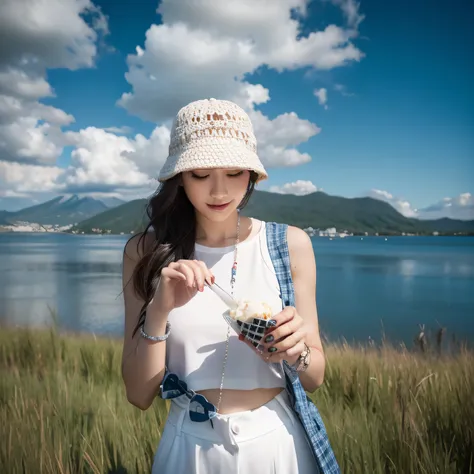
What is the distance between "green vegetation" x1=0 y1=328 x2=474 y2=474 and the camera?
2.45 m

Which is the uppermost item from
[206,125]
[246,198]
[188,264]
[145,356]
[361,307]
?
[206,125]

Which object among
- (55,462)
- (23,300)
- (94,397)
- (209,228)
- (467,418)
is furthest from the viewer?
(23,300)

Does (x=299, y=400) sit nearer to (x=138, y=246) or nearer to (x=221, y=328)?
(x=221, y=328)

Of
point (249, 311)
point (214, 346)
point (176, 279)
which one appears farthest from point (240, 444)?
point (176, 279)

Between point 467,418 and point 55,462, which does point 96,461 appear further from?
point 467,418

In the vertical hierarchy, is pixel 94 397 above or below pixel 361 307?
above

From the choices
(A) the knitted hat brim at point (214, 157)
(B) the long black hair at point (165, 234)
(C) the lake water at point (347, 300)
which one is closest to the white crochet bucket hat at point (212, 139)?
(A) the knitted hat brim at point (214, 157)

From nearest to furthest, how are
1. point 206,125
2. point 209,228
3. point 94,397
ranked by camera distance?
point 206,125, point 209,228, point 94,397

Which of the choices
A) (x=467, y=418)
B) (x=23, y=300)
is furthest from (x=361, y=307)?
(x=467, y=418)

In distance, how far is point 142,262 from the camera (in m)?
1.75

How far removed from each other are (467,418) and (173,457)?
211 cm

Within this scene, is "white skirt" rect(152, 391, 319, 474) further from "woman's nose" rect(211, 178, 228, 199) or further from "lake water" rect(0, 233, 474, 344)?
"lake water" rect(0, 233, 474, 344)

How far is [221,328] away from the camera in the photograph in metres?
1.59

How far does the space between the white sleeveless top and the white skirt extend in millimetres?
98
